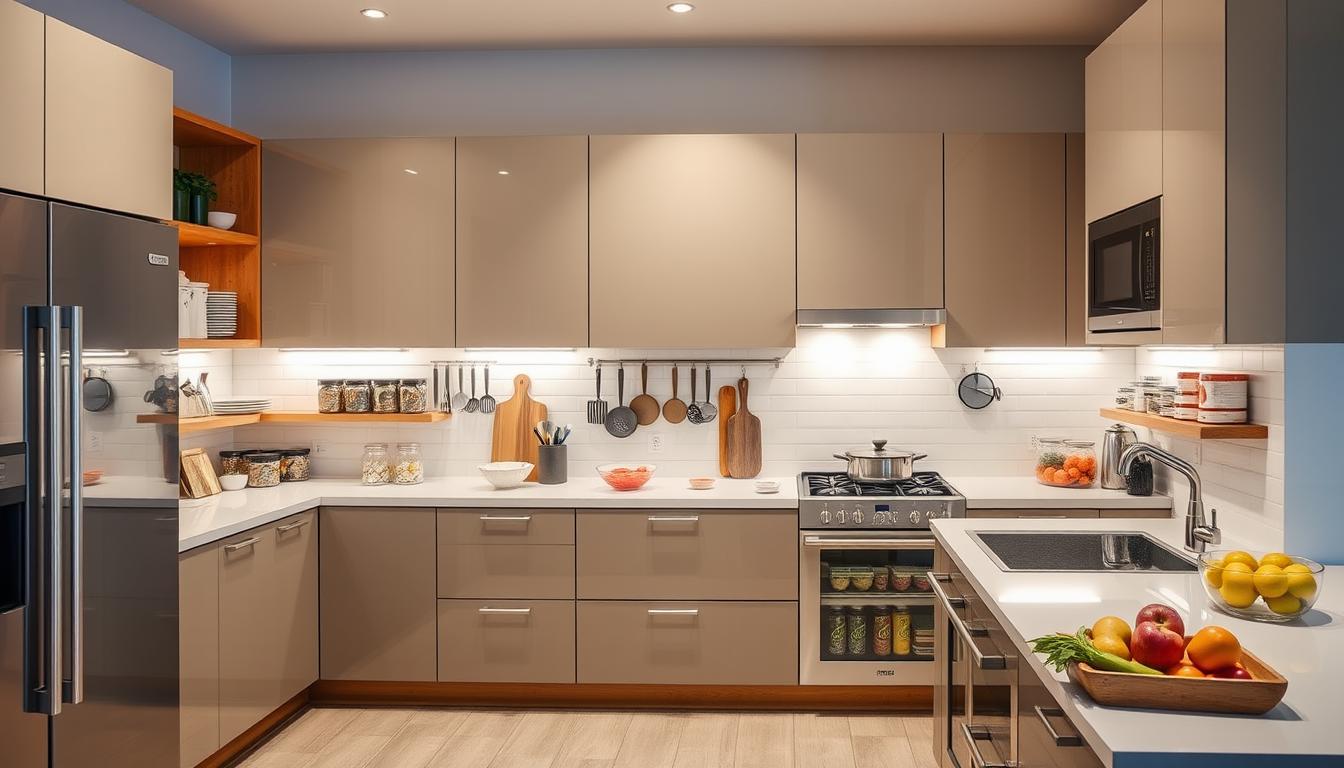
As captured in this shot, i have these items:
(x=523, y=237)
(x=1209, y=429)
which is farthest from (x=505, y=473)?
(x=1209, y=429)

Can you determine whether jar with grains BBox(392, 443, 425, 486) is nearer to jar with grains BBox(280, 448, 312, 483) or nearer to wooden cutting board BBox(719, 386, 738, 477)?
jar with grains BBox(280, 448, 312, 483)

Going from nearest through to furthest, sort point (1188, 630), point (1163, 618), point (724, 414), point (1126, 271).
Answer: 1. point (1163, 618)
2. point (1188, 630)
3. point (1126, 271)
4. point (724, 414)

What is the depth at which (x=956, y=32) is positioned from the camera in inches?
158

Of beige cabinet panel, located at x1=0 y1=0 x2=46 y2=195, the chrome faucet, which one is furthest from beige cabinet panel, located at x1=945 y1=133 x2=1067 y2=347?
beige cabinet panel, located at x1=0 y1=0 x2=46 y2=195

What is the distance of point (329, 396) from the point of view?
417cm

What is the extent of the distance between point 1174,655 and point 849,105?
3.15 metres

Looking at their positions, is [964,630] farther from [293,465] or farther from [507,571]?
[293,465]

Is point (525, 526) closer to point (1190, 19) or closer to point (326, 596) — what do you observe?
point (326, 596)

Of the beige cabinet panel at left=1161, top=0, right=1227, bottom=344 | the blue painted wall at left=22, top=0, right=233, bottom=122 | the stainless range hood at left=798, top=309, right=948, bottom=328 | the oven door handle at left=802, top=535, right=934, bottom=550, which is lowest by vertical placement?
the oven door handle at left=802, top=535, right=934, bottom=550

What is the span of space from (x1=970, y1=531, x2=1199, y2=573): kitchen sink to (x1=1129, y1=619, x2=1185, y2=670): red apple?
0.79 m

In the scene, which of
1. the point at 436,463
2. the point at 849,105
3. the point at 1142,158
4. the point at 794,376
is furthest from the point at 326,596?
the point at 1142,158

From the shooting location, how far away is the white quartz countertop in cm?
139

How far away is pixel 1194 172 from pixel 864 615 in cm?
208

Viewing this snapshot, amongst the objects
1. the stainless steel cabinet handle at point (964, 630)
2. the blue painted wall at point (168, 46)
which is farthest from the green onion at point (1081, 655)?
the blue painted wall at point (168, 46)
